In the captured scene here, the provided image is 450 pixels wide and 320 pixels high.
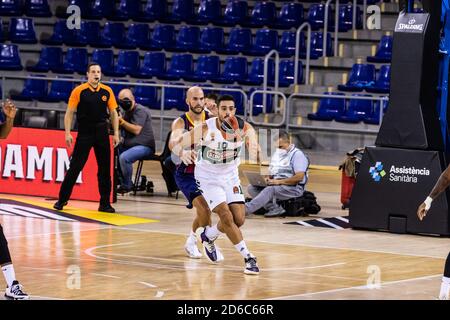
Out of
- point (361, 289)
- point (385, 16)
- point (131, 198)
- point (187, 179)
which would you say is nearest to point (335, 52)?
point (385, 16)

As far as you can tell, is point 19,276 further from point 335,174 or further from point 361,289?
point 335,174

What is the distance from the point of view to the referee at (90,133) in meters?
17.2

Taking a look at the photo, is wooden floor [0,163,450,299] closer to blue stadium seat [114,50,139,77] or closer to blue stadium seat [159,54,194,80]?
blue stadium seat [159,54,194,80]

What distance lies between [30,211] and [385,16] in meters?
12.1

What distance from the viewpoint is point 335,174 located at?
76.6 feet

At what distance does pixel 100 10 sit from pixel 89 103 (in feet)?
42.4

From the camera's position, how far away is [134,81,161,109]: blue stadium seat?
27.0 meters

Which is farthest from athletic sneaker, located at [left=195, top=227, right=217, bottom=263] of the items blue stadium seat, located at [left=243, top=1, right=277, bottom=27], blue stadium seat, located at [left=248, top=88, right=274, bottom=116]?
blue stadium seat, located at [left=243, top=1, right=277, bottom=27]

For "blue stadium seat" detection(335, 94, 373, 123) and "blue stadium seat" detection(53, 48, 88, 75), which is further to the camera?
"blue stadium seat" detection(53, 48, 88, 75)

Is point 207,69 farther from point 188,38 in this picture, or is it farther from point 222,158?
point 222,158

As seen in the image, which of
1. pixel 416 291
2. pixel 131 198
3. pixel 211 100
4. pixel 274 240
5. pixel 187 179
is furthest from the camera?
pixel 131 198

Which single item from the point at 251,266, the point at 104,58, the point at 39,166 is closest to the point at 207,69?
the point at 104,58

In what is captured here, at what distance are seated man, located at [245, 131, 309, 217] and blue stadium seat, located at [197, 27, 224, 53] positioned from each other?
10458 mm

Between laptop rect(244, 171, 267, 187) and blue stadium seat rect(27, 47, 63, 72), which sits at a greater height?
blue stadium seat rect(27, 47, 63, 72)
